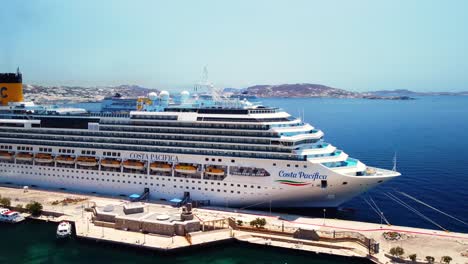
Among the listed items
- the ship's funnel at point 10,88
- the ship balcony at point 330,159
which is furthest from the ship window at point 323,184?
the ship's funnel at point 10,88

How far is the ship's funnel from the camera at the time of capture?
138ft

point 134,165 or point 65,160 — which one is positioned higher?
point 134,165

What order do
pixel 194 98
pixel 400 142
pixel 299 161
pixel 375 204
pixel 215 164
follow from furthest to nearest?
pixel 400 142
pixel 194 98
pixel 375 204
pixel 215 164
pixel 299 161

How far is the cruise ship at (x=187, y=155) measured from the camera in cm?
2831

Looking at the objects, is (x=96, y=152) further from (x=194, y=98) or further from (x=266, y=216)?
(x=266, y=216)

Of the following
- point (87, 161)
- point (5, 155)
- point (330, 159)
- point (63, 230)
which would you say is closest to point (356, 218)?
point (330, 159)

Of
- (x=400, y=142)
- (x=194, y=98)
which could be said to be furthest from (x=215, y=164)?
(x=400, y=142)

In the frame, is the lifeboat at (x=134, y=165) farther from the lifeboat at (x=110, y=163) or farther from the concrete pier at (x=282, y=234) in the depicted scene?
the concrete pier at (x=282, y=234)

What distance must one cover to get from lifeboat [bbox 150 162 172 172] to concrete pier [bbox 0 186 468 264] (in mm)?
2824

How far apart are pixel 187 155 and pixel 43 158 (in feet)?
47.6

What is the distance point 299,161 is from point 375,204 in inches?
353

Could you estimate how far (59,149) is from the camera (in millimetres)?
35562

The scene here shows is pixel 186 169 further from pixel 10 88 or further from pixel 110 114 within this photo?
pixel 10 88

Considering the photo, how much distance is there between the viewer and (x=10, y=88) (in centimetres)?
4197
